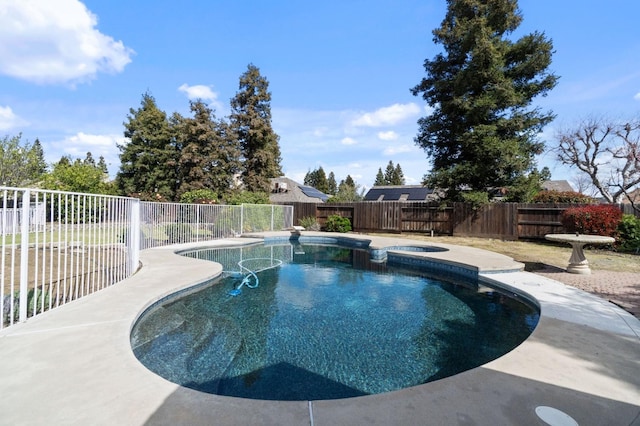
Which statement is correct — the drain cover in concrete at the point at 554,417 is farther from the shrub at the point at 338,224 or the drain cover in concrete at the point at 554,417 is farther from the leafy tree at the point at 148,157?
the leafy tree at the point at 148,157

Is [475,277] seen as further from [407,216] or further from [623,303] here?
[407,216]

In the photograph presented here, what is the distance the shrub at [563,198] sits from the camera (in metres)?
13.4

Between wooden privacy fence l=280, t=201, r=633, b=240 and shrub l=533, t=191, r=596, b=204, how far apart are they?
45.5 inches

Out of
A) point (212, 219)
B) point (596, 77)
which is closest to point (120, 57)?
point (212, 219)

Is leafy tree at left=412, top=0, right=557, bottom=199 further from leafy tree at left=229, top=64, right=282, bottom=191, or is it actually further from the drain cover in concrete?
the drain cover in concrete

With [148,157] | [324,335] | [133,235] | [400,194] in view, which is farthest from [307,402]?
[400,194]

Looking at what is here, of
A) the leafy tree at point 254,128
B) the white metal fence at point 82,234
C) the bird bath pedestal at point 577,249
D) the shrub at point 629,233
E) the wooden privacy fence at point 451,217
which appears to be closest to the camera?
the white metal fence at point 82,234

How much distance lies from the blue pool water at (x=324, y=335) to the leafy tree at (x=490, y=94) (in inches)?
392

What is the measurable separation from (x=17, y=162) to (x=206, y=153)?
1488 centimetres

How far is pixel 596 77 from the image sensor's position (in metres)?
13.0

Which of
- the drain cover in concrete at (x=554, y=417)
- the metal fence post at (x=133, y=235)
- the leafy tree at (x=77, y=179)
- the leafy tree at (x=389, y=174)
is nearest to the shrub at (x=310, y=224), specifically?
the metal fence post at (x=133, y=235)

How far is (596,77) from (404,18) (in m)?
8.61

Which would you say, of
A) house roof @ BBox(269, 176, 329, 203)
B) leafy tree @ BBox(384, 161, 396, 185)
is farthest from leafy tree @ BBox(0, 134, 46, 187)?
leafy tree @ BBox(384, 161, 396, 185)

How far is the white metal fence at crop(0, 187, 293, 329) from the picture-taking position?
361 centimetres
